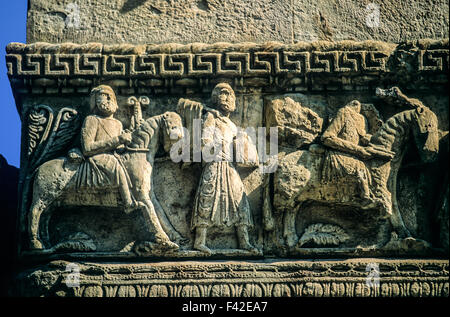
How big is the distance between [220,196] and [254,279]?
28.8 inches

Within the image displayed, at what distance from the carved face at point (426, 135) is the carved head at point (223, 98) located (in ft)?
5.09

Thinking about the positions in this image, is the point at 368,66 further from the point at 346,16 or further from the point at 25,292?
the point at 25,292

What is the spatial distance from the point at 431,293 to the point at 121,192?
8.63 ft

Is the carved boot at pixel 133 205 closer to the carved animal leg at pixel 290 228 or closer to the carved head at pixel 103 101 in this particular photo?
the carved head at pixel 103 101

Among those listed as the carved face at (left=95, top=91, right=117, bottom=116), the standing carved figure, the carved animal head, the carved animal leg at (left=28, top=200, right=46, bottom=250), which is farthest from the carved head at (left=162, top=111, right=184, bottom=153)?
the carved animal head

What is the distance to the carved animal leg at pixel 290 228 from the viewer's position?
767cm

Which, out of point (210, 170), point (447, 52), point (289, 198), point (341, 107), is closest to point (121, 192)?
point (210, 170)

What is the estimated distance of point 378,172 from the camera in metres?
7.77

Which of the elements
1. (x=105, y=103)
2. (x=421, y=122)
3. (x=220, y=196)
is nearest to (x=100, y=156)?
(x=105, y=103)

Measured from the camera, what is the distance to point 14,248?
7980 millimetres

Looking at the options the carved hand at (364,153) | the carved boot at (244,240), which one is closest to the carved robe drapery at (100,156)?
the carved boot at (244,240)

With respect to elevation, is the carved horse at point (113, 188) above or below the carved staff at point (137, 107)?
below

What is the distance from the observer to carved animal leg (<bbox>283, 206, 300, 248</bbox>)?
25.2 feet

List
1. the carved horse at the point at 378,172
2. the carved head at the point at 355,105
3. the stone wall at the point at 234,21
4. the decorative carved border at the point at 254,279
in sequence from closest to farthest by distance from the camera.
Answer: the decorative carved border at the point at 254,279 < the carved horse at the point at 378,172 < the carved head at the point at 355,105 < the stone wall at the point at 234,21
